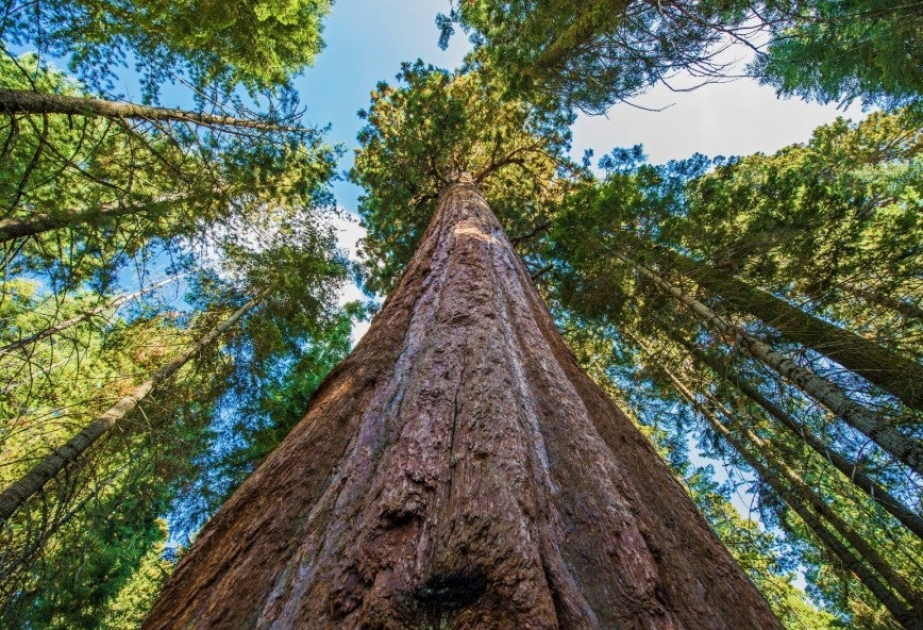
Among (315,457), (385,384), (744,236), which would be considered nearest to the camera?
(315,457)

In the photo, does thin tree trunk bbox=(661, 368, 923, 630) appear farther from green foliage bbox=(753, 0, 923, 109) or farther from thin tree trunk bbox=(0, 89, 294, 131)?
thin tree trunk bbox=(0, 89, 294, 131)

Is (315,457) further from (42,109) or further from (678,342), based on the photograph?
(678,342)

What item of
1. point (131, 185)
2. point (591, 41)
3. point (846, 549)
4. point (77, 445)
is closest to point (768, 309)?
point (846, 549)

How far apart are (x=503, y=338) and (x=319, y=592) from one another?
1276 mm

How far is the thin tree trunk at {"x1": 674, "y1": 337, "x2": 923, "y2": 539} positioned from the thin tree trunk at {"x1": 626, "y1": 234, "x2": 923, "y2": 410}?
34.0 inches

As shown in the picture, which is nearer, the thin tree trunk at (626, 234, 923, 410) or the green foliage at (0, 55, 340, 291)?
the green foliage at (0, 55, 340, 291)

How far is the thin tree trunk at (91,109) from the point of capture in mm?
2850

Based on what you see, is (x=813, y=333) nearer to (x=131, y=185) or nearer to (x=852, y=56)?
(x=131, y=185)

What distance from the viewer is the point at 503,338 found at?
1.93 m

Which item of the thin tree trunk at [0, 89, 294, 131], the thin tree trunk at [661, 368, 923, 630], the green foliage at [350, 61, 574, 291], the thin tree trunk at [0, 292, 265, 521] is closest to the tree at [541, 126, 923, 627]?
the thin tree trunk at [661, 368, 923, 630]

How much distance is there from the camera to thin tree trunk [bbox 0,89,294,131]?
285 centimetres

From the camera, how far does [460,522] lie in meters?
1.02

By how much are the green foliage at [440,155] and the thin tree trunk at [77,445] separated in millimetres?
4452

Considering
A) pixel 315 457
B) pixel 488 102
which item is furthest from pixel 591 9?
pixel 315 457
